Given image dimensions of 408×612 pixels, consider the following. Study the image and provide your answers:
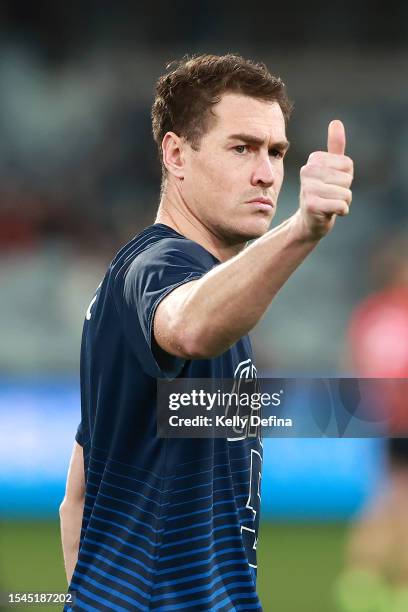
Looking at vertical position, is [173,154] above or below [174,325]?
above

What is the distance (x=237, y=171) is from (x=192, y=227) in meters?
0.19

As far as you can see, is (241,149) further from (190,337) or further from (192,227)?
(190,337)

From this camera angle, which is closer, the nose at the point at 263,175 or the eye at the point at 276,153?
the nose at the point at 263,175

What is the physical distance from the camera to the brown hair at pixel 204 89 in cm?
279

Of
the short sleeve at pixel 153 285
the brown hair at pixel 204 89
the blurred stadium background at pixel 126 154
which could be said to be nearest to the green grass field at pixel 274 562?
the blurred stadium background at pixel 126 154

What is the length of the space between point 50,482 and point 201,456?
22.0 ft

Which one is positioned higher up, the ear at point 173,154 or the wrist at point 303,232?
the ear at point 173,154

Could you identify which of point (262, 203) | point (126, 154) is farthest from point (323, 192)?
point (126, 154)

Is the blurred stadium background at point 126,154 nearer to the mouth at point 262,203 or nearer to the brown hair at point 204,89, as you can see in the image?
the brown hair at point 204,89

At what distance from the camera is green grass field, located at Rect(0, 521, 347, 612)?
7.00m

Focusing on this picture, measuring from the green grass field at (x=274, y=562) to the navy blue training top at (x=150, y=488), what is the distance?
3880 millimetres

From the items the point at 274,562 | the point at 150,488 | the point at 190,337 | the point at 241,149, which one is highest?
the point at 274,562

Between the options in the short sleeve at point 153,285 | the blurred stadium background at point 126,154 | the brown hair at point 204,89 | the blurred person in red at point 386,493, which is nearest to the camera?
the short sleeve at point 153,285

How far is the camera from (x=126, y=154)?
37.3 feet
